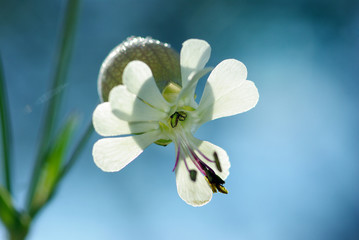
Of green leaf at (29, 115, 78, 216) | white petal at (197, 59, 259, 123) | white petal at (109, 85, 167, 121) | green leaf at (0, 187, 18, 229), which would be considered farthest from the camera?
green leaf at (29, 115, 78, 216)

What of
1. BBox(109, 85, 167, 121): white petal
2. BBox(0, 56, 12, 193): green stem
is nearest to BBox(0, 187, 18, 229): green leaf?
BBox(0, 56, 12, 193): green stem

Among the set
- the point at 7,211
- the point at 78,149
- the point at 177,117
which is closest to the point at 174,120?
the point at 177,117

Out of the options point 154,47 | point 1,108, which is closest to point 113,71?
point 154,47

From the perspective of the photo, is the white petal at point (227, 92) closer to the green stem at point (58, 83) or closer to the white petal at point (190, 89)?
the white petal at point (190, 89)

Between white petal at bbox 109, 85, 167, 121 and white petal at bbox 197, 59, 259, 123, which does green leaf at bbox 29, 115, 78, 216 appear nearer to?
white petal at bbox 109, 85, 167, 121

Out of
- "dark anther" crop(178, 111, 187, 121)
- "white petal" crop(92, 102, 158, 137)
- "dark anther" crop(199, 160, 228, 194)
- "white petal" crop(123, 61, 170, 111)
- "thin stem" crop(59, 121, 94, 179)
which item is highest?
"white petal" crop(123, 61, 170, 111)

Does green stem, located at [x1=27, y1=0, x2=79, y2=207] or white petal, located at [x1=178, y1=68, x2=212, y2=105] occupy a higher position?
white petal, located at [x1=178, y1=68, x2=212, y2=105]

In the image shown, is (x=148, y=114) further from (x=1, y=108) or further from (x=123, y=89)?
(x=1, y=108)

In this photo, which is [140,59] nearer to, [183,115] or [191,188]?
[183,115]
